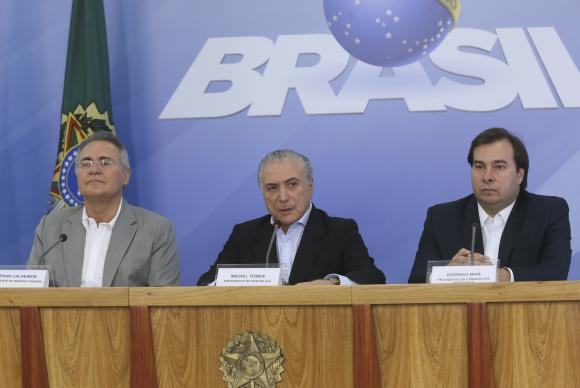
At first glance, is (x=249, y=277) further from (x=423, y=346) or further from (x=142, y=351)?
(x=423, y=346)

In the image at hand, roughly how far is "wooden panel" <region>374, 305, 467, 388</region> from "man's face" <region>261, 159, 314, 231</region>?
117 centimetres

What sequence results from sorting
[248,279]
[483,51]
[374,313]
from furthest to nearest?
1. [483,51]
2. [248,279]
3. [374,313]

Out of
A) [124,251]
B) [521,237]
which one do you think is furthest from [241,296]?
[521,237]

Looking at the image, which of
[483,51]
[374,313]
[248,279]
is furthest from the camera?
[483,51]

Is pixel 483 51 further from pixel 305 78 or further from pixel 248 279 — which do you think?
pixel 248 279

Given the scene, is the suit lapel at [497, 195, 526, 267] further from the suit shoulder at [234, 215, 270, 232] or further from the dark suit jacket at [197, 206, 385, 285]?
A: the suit shoulder at [234, 215, 270, 232]

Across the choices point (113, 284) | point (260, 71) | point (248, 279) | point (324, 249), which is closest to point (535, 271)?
point (324, 249)

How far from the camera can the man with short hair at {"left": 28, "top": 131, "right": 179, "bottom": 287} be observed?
3.86 m

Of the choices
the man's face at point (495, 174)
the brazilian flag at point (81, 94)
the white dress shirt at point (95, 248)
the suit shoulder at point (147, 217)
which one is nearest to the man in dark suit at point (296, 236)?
the suit shoulder at point (147, 217)

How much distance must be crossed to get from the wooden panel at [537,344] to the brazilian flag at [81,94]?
2.59 meters

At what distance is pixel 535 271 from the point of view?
137 inches

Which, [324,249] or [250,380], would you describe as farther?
[324,249]

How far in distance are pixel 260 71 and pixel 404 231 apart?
1117 mm

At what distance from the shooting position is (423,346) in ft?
9.26
